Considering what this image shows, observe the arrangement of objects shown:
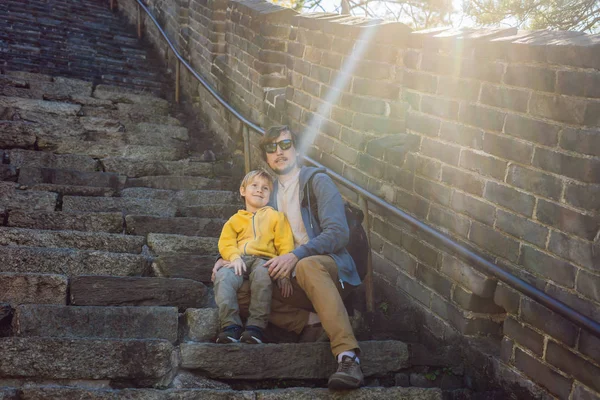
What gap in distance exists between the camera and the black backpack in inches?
140

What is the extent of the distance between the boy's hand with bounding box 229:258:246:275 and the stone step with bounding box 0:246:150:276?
71 centimetres

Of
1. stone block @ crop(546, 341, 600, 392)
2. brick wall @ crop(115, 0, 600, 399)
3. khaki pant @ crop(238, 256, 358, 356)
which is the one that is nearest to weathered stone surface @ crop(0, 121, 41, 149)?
brick wall @ crop(115, 0, 600, 399)

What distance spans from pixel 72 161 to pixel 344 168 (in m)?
2.68

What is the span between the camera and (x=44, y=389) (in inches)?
104

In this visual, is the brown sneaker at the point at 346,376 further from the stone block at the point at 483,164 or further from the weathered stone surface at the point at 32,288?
the weathered stone surface at the point at 32,288

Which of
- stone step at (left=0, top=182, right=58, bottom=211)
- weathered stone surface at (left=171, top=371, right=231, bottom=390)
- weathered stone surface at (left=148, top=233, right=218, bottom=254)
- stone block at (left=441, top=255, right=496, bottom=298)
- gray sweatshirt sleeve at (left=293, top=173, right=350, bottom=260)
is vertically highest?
gray sweatshirt sleeve at (left=293, top=173, right=350, bottom=260)

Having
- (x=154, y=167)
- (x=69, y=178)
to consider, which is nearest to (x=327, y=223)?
(x=69, y=178)

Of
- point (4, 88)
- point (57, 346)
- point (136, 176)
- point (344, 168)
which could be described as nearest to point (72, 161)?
Result: point (136, 176)

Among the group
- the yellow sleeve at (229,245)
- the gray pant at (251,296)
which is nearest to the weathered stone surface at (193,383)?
the gray pant at (251,296)

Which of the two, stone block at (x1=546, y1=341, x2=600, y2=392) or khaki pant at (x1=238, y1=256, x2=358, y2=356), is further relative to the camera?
khaki pant at (x1=238, y1=256, x2=358, y2=356)

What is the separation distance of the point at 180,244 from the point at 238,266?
1016 mm

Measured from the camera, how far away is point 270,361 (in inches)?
121

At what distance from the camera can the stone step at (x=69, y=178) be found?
516 centimetres

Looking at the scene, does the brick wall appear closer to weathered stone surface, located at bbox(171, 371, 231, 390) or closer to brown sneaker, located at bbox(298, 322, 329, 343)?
brown sneaker, located at bbox(298, 322, 329, 343)
